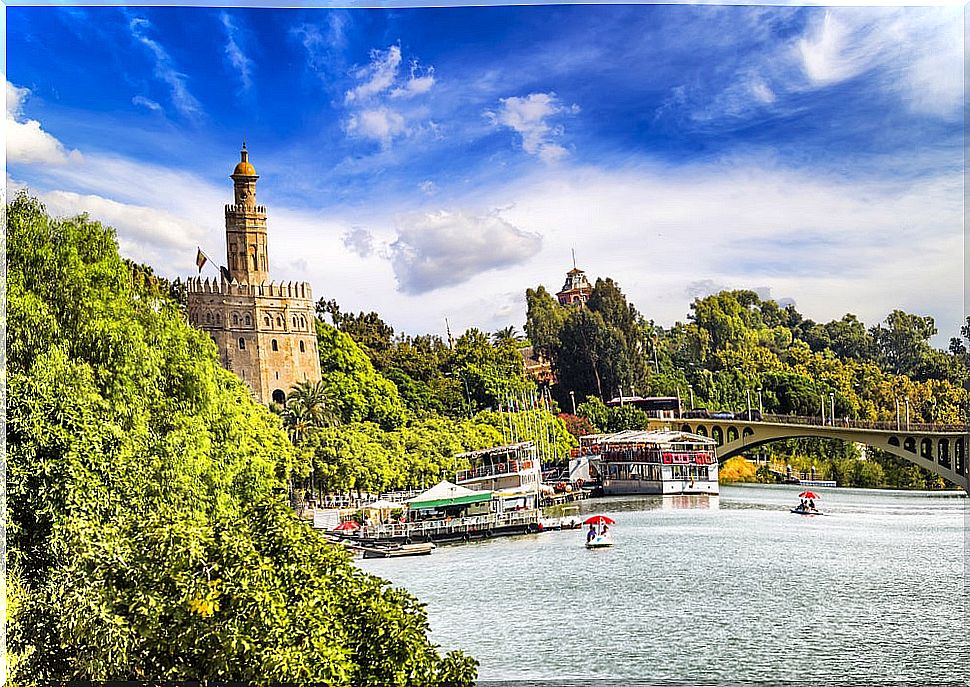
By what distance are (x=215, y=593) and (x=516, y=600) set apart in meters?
1.66

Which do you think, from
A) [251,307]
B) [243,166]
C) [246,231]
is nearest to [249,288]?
[251,307]

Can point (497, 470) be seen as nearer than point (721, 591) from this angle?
No

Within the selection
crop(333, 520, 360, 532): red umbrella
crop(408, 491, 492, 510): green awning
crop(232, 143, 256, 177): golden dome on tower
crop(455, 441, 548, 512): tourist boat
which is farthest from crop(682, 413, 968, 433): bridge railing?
crop(232, 143, 256, 177): golden dome on tower

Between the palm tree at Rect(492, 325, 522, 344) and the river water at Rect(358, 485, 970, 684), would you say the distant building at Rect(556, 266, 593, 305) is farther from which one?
the river water at Rect(358, 485, 970, 684)

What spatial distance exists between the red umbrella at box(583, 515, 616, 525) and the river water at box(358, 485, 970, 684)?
42 mm

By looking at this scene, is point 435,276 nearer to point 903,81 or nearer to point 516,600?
point 516,600

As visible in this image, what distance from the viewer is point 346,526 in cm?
523

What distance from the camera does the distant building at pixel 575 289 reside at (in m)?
5.23

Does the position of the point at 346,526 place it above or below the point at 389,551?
above

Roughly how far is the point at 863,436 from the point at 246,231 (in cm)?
319

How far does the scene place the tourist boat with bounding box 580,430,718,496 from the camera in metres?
5.40

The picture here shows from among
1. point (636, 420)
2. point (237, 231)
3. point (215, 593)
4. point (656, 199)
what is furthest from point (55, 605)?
point (656, 199)

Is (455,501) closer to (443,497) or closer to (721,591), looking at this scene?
(443,497)

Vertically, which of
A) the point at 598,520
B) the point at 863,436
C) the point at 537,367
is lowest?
the point at 598,520
